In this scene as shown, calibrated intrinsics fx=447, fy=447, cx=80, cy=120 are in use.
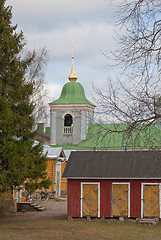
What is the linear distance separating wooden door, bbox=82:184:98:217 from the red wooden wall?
0.79 feet

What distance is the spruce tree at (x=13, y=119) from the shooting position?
1870cm

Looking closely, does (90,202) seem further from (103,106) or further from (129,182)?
(103,106)

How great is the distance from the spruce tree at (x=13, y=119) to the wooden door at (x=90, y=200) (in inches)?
82.0

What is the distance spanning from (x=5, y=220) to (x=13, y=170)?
4.09m

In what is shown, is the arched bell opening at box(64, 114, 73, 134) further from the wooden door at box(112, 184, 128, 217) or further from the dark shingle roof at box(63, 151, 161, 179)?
the wooden door at box(112, 184, 128, 217)

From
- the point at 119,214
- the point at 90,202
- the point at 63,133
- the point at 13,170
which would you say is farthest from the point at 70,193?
the point at 63,133

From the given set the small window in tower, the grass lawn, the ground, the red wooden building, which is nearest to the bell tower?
the small window in tower

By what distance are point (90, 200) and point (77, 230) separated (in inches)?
121

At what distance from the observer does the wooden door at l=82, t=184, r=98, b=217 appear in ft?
70.3

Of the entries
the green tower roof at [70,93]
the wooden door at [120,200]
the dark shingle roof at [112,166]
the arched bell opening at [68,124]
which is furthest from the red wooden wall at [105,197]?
the arched bell opening at [68,124]

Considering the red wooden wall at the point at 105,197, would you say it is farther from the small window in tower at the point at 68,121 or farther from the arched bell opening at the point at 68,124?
the small window in tower at the point at 68,121

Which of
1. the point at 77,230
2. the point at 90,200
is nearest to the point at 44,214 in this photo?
the point at 90,200

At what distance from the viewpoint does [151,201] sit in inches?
828

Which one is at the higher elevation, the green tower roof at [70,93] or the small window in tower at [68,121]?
the green tower roof at [70,93]
